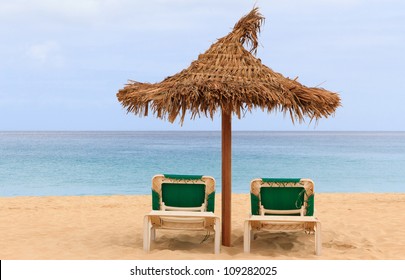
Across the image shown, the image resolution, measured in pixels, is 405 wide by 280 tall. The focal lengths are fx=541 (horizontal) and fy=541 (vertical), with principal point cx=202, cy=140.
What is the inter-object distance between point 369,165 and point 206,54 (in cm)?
2523

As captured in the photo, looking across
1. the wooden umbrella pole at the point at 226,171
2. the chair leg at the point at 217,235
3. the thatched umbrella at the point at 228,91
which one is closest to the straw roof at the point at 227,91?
the thatched umbrella at the point at 228,91

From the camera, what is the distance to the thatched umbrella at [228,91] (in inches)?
194

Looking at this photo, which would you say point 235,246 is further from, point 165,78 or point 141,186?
point 141,186

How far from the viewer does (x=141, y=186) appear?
19.0m

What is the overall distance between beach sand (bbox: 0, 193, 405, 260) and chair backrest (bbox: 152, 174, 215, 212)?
43cm

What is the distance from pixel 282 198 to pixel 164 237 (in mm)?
1447

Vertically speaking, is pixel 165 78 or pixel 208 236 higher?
pixel 165 78

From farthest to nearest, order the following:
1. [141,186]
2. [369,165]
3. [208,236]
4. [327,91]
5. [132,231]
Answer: [369,165] < [141,186] < [132,231] < [208,236] < [327,91]

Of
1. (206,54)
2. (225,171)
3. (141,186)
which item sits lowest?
(141,186)

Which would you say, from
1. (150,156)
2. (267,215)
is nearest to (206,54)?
(267,215)

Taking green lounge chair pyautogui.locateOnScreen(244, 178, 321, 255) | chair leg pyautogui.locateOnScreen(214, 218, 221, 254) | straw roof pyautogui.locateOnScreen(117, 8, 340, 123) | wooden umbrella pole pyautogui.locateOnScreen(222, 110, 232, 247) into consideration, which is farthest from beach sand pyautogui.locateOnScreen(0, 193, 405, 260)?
straw roof pyautogui.locateOnScreen(117, 8, 340, 123)

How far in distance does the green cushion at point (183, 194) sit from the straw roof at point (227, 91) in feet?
2.78

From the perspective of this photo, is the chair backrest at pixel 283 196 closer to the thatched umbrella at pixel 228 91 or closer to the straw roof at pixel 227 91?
the thatched umbrella at pixel 228 91

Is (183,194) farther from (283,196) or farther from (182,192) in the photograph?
(283,196)
